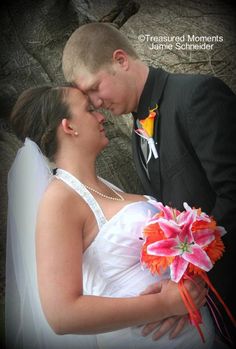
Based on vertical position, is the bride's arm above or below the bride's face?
below

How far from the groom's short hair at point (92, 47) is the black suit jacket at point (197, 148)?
12 centimetres

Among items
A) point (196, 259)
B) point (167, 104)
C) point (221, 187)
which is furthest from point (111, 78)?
point (196, 259)

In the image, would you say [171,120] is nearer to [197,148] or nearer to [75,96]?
[197,148]

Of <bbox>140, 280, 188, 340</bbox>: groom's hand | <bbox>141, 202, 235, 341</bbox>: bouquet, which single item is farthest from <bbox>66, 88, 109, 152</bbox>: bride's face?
<bbox>140, 280, 188, 340</bbox>: groom's hand

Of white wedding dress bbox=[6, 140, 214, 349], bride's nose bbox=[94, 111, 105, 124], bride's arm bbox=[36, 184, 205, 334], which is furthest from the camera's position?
bride's nose bbox=[94, 111, 105, 124]

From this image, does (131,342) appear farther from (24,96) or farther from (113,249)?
(24,96)

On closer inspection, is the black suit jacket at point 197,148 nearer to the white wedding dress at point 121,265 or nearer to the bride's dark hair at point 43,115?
the white wedding dress at point 121,265

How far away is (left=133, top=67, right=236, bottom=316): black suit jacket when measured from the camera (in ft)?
3.77

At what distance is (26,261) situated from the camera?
1218 millimetres

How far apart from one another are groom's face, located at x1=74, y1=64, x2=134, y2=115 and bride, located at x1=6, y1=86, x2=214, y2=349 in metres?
0.05

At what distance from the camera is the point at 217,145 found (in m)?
1.15

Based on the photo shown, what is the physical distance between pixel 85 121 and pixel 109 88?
0.45 ft

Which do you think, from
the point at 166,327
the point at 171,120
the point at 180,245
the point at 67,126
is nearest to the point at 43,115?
the point at 67,126

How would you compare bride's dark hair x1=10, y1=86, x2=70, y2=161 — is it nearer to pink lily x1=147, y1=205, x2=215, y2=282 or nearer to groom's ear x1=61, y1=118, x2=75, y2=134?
groom's ear x1=61, y1=118, x2=75, y2=134
